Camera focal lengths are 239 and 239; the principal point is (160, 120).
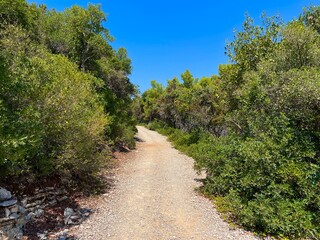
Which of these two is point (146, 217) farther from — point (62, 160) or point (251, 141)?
point (251, 141)

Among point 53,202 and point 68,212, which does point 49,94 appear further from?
point 68,212

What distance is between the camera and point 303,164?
25.3ft

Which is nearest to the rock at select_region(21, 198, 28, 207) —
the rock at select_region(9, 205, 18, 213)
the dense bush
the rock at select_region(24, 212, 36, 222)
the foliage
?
the rock at select_region(24, 212, 36, 222)

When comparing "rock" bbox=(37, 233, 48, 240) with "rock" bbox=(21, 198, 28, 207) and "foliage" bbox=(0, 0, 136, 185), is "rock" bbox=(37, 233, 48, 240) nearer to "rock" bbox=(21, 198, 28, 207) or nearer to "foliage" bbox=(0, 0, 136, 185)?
"rock" bbox=(21, 198, 28, 207)

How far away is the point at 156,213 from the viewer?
829 cm

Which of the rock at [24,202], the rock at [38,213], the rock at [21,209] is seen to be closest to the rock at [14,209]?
the rock at [21,209]

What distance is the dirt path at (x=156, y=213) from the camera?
22.9 ft

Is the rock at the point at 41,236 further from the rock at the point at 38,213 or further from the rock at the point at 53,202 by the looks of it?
the rock at the point at 53,202

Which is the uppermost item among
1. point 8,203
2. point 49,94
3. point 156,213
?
point 49,94

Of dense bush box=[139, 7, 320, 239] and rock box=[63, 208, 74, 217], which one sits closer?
dense bush box=[139, 7, 320, 239]

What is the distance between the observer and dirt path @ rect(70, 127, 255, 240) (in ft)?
22.9

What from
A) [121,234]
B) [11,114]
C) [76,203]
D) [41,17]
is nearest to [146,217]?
[121,234]

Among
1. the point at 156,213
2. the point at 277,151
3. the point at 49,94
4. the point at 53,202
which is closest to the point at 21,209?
the point at 53,202

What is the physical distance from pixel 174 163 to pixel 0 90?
40.8 ft
